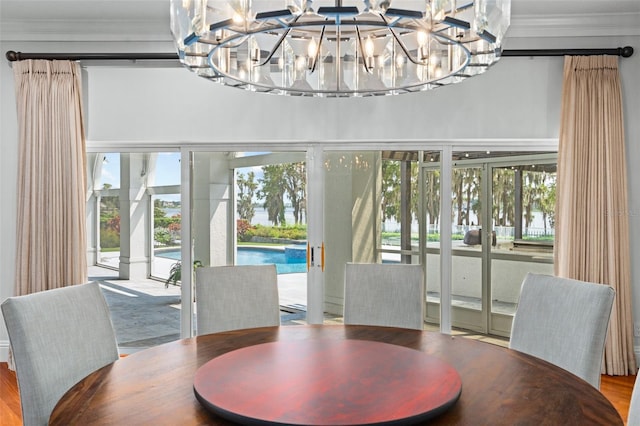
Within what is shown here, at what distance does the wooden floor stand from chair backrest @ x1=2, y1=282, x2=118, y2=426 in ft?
4.51

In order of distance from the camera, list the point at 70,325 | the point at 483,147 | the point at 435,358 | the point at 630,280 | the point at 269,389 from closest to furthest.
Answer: the point at 269,389 → the point at 435,358 → the point at 70,325 → the point at 630,280 → the point at 483,147

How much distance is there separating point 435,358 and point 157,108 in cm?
324

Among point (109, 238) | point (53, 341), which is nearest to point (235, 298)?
point (53, 341)

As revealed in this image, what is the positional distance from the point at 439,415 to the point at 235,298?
1655 mm

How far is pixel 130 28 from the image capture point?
4121mm

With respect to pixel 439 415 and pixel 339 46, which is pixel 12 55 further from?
pixel 439 415

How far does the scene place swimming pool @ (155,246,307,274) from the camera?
4363 mm

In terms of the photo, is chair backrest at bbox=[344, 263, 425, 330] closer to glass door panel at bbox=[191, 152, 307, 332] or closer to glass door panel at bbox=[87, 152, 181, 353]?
glass door panel at bbox=[191, 152, 307, 332]

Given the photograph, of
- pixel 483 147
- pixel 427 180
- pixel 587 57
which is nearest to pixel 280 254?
pixel 427 180

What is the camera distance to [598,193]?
3.91m

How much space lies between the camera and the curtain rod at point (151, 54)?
3.94 m

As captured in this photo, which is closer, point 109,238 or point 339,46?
point 339,46

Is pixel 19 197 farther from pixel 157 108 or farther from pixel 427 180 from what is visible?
pixel 427 180

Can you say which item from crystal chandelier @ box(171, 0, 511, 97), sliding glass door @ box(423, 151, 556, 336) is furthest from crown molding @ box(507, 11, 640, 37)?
crystal chandelier @ box(171, 0, 511, 97)
